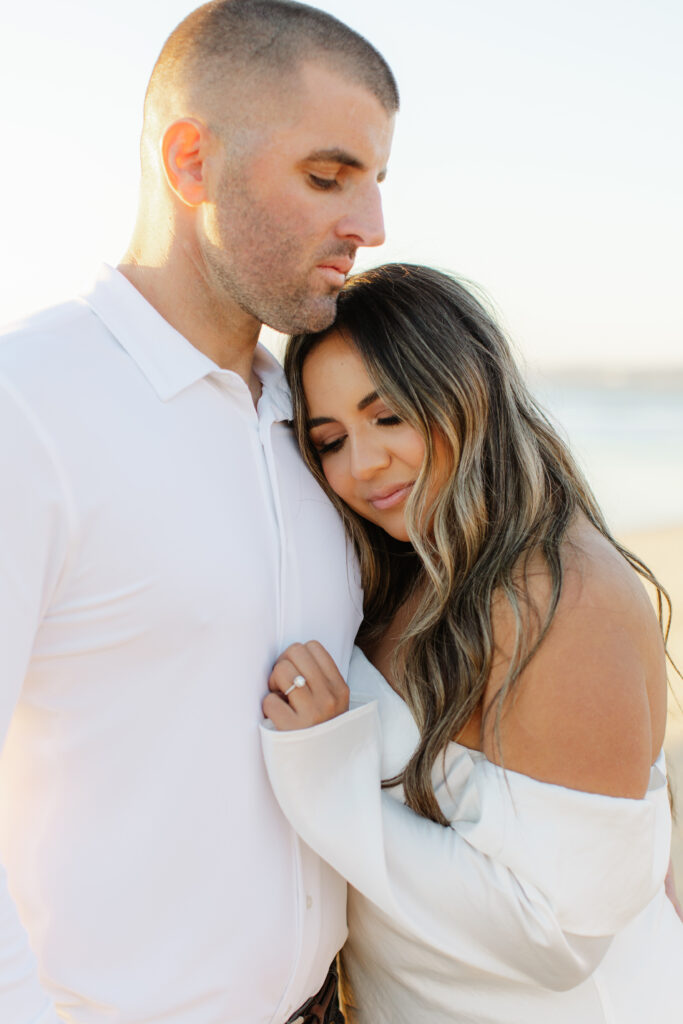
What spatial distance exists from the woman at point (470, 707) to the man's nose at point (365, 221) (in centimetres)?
30

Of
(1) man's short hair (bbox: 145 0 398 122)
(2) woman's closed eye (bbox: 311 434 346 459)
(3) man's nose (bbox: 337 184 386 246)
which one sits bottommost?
(2) woman's closed eye (bbox: 311 434 346 459)

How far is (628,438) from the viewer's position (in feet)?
52.6

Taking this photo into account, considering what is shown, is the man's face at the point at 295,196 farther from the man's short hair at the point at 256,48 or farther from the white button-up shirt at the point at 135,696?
the white button-up shirt at the point at 135,696

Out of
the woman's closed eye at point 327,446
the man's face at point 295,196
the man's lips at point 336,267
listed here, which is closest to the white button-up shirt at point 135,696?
the man's face at point 295,196

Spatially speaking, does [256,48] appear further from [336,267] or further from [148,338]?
[148,338]

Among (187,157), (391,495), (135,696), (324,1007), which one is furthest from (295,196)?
(324,1007)

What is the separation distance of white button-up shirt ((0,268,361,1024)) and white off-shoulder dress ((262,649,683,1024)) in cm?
15

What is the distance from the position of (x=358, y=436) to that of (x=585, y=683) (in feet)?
2.68

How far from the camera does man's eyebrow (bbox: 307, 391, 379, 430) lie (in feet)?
7.29

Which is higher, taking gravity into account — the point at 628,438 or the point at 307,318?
the point at 307,318

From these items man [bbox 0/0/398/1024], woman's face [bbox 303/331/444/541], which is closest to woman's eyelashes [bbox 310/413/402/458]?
woman's face [bbox 303/331/444/541]

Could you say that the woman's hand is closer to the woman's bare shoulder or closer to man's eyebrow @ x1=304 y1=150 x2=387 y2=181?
the woman's bare shoulder

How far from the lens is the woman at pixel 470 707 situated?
1.81 m

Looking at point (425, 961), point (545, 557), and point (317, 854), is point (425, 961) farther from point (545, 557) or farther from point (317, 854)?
point (545, 557)
